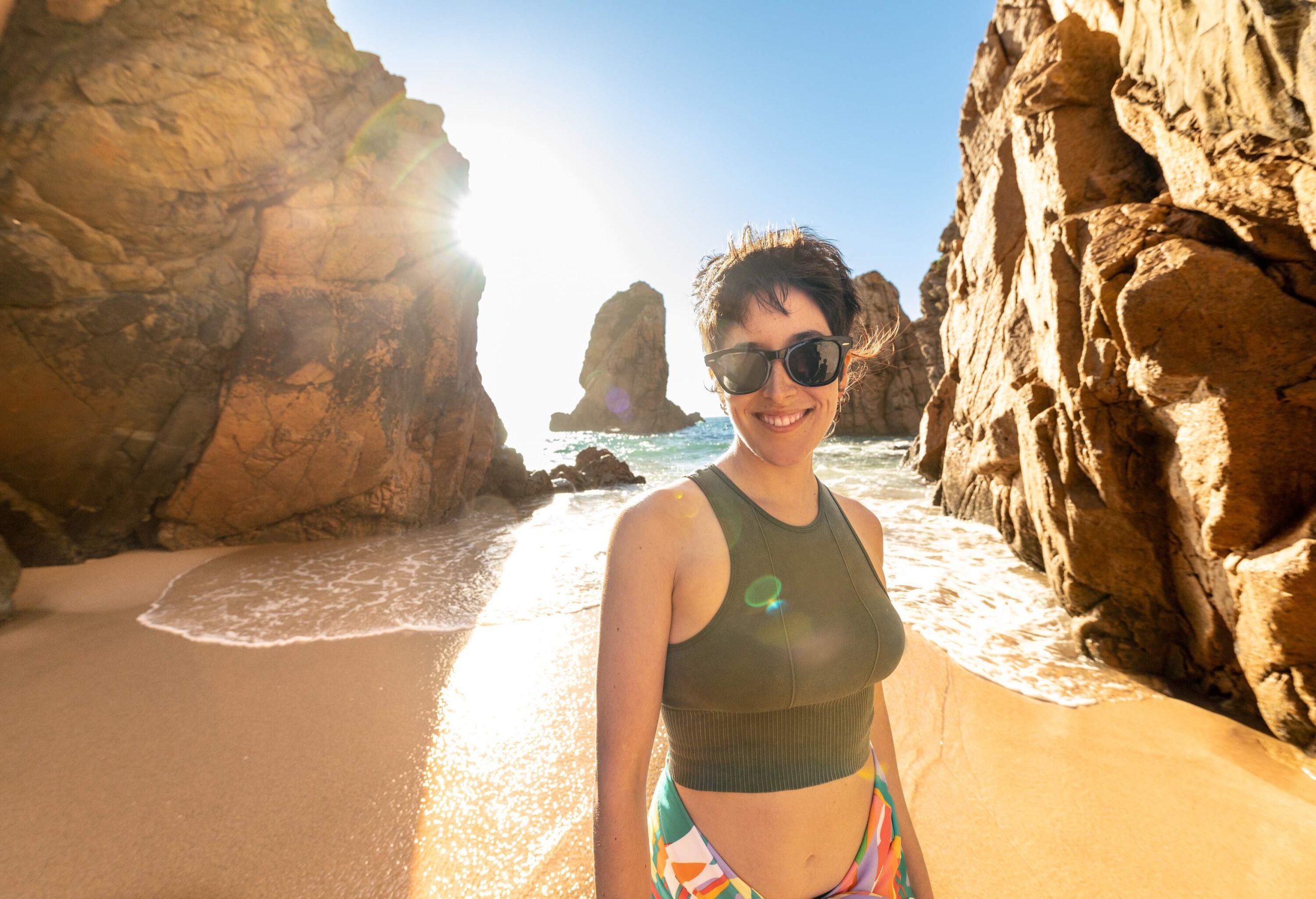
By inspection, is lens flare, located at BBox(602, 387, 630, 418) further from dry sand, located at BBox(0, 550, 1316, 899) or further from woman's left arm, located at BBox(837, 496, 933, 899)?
woman's left arm, located at BBox(837, 496, 933, 899)

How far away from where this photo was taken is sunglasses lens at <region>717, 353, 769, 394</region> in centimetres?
174

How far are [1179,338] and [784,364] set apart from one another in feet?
11.6

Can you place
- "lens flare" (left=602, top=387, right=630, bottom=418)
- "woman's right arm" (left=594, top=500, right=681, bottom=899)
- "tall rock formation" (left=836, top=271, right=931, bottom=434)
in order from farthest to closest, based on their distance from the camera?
"lens flare" (left=602, top=387, right=630, bottom=418) < "tall rock formation" (left=836, top=271, right=931, bottom=434) < "woman's right arm" (left=594, top=500, right=681, bottom=899)

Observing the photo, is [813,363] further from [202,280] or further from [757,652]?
[202,280]

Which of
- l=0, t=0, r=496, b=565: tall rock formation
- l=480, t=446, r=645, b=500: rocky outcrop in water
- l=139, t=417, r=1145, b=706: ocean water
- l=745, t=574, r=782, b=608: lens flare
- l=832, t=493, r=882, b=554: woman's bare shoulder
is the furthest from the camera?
l=480, t=446, r=645, b=500: rocky outcrop in water

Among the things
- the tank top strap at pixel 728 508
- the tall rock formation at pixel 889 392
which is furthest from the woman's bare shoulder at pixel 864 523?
the tall rock formation at pixel 889 392

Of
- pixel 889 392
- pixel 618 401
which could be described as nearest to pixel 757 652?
pixel 889 392

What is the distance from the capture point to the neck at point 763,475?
1748 millimetres

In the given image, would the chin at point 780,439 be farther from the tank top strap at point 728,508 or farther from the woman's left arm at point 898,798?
the woman's left arm at point 898,798

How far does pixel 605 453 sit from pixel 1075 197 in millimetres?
17843

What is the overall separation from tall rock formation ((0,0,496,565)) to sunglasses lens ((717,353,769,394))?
967 centimetres

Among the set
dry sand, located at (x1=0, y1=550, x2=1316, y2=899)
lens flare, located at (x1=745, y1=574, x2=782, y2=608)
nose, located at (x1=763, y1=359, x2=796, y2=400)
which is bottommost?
dry sand, located at (x1=0, y1=550, x2=1316, y2=899)

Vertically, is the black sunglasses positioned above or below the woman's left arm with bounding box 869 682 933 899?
above

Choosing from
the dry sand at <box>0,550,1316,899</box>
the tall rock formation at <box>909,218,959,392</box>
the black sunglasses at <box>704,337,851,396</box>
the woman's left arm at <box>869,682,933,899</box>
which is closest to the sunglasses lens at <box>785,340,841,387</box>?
the black sunglasses at <box>704,337,851,396</box>
